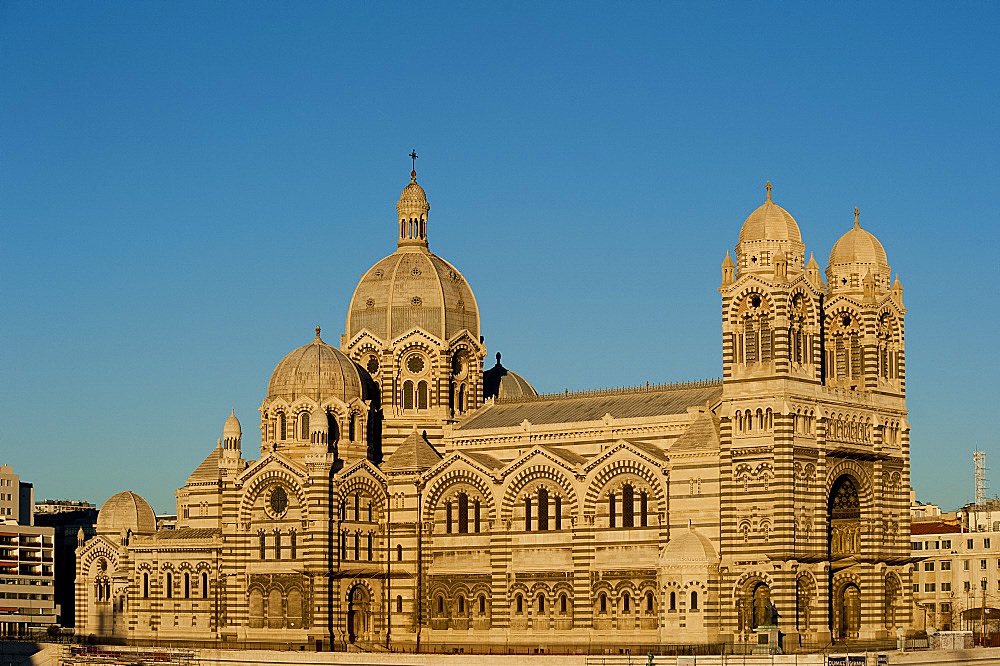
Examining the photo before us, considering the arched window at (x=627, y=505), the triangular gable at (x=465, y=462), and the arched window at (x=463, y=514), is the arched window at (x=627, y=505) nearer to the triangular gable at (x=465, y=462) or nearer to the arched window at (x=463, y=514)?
the triangular gable at (x=465, y=462)

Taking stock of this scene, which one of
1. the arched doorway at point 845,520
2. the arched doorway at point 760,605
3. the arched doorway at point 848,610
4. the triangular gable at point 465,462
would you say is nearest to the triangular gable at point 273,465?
the triangular gable at point 465,462

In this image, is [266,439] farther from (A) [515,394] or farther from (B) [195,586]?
(A) [515,394]

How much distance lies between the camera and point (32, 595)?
153000 millimetres

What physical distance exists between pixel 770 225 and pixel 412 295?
27.8 meters

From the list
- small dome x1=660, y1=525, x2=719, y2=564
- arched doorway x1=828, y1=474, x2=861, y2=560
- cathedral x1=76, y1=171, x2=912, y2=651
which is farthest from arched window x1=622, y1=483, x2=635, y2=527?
arched doorway x1=828, y1=474, x2=861, y2=560

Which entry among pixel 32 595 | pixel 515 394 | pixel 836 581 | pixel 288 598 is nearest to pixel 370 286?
pixel 515 394

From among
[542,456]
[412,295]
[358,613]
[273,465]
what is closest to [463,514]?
[542,456]

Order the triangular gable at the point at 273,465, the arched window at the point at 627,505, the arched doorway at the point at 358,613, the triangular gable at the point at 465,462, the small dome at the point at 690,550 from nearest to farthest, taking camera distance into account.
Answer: the small dome at the point at 690,550
the arched window at the point at 627,505
the triangular gable at the point at 465,462
the triangular gable at the point at 273,465
the arched doorway at the point at 358,613

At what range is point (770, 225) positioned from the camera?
102375 millimetres

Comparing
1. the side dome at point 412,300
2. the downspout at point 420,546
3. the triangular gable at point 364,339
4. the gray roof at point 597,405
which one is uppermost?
the side dome at point 412,300

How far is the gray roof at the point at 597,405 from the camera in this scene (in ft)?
354

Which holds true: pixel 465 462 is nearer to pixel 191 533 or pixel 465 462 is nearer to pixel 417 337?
pixel 417 337

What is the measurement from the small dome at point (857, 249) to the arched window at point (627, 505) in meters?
17.9

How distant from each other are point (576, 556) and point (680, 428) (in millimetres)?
9135
